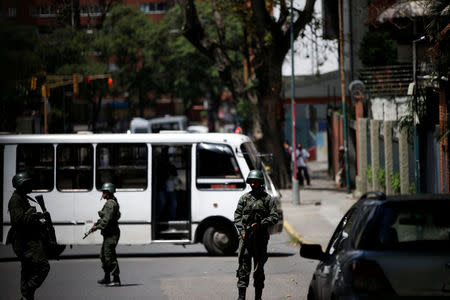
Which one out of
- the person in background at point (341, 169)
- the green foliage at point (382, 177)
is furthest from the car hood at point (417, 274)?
the person in background at point (341, 169)

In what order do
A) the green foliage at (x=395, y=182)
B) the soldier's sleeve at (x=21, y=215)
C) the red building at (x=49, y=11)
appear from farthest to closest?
the green foliage at (x=395, y=182)
the soldier's sleeve at (x=21, y=215)
the red building at (x=49, y=11)

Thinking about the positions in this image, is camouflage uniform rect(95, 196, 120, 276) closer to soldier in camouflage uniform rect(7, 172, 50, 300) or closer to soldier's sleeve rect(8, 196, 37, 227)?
soldier in camouflage uniform rect(7, 172, 50, 300)

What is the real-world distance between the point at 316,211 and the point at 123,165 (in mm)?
9454

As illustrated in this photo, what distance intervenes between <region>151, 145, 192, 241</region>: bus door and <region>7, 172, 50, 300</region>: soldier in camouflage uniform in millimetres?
6790

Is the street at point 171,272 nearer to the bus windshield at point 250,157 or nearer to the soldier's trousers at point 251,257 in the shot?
the soldier's trousers at point 251,257

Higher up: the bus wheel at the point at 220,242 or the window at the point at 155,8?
the window at the point at 155,8

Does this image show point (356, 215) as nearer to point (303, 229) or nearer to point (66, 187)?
point (66, 187)

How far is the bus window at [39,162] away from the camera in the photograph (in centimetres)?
1766

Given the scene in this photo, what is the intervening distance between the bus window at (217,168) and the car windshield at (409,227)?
34.5 ft

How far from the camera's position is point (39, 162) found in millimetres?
17719

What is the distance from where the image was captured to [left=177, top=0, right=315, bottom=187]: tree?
33.1m

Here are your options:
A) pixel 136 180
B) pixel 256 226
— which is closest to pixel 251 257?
pixel 256 226

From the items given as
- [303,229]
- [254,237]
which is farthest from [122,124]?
[254,237]

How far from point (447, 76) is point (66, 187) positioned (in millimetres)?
7985
